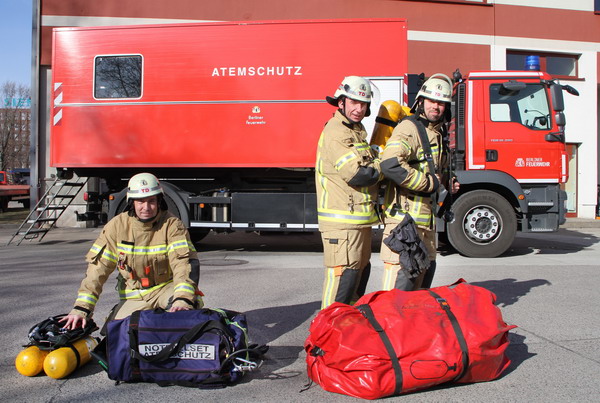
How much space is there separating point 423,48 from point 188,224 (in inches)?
373

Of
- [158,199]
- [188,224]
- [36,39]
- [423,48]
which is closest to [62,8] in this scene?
[36,39]

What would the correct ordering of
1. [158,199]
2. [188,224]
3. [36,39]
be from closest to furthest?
[158,199] → [188,224] → [36,39]

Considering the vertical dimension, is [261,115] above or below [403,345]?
above

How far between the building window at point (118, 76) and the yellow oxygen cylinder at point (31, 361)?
584 centimetres

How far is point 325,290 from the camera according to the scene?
3.63 m


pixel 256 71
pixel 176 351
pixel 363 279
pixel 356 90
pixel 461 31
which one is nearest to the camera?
pixel 176 351

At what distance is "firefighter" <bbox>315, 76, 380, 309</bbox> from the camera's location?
3525 millimetres

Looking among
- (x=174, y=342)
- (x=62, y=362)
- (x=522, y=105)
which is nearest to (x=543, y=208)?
(x=522, y=105)

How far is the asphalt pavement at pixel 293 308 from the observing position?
3.04 m

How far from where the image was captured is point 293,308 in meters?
5.06

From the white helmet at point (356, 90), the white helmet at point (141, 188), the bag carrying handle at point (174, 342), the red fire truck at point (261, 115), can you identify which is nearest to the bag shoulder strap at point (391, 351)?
the bag carrying handle at point (174, 342)

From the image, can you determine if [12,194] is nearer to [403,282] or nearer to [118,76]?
[118,76]

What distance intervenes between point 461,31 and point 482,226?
8.89 m

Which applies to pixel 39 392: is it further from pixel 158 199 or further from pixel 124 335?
pixel 158 199
